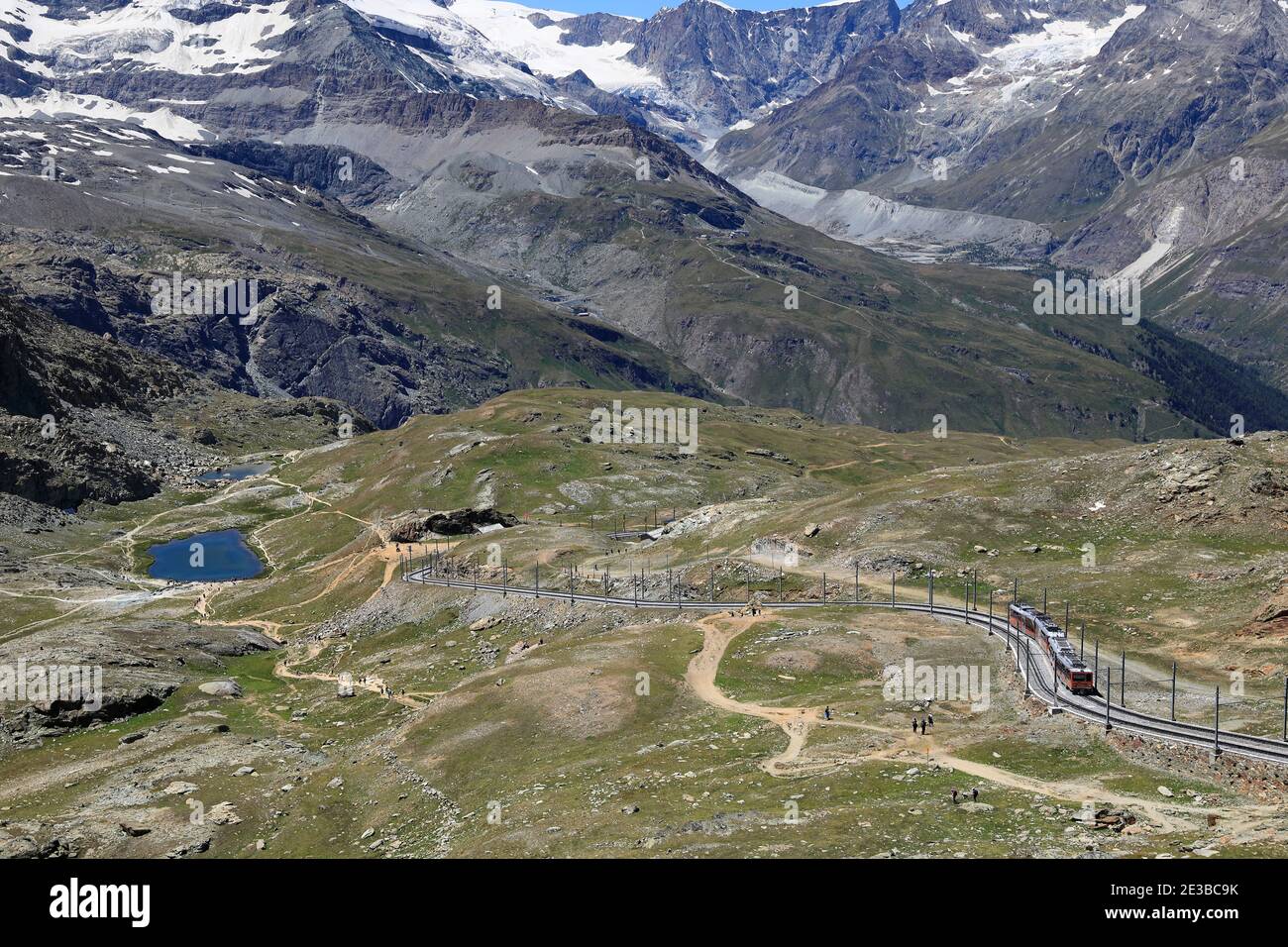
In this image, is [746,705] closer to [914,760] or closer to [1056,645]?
[914,760]

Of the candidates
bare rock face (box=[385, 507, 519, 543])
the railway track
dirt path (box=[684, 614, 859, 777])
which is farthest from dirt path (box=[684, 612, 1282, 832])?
bare rock face (box=[385, 507, 519, 543])

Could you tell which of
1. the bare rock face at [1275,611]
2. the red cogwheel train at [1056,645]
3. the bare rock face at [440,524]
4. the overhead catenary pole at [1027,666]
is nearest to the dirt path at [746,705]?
the overhead catenary pole at [1027,666]

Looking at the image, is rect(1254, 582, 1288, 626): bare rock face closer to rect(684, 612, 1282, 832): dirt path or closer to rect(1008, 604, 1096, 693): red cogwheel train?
rect(1008, 604, 1096, 693): red cogwheel train

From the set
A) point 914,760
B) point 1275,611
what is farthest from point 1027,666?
point 1275,611

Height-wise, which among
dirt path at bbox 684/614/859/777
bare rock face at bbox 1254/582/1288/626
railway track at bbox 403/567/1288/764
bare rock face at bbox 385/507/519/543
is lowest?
dirt path at bbox 684/614/859/777

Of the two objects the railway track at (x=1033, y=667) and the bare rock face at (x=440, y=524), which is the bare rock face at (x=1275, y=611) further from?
the bare rock face at (x=440, y=524)

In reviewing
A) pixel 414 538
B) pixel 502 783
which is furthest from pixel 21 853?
pixel 414 538
